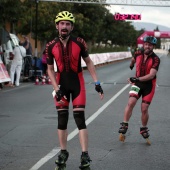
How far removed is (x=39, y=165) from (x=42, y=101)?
28.2ft

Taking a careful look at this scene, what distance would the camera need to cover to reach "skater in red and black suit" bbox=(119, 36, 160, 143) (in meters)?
8.62

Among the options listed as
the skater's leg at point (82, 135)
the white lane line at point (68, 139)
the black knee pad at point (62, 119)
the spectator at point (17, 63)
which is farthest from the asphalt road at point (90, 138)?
the spectator at point (17, 63)

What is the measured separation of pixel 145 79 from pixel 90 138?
1.45 metres

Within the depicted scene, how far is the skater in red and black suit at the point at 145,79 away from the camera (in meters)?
8.62

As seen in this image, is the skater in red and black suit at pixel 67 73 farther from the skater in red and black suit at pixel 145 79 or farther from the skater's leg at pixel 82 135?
the skater in red and black suit at pixel 145 79

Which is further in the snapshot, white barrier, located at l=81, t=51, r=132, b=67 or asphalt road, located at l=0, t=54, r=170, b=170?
white barrier, located at l=81, t=51, r=132, b=67

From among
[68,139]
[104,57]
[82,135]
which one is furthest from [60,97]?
[104,57]

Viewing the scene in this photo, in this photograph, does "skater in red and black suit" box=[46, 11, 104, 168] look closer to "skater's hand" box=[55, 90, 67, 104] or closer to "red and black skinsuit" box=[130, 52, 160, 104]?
"skater's hand" box=[55, 90, 67, 104]

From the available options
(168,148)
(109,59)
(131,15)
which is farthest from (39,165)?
(109,59)

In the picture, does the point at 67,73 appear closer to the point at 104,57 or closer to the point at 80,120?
the point at 80,120

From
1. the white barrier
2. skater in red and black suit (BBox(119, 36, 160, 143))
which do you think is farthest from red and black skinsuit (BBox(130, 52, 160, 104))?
the white barrier

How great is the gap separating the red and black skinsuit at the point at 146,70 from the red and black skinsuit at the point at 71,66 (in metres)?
2.27

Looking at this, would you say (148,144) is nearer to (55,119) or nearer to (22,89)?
(55,119)

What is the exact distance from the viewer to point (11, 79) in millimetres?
21016
